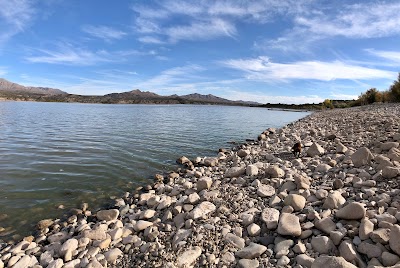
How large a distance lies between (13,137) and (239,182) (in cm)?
2002

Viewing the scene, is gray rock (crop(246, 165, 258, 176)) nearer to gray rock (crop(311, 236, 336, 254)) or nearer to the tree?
gray rock (crop(311, 236, 336, 254))

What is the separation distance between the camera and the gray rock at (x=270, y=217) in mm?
5184

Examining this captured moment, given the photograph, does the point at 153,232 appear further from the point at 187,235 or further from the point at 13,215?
the point at 13,215

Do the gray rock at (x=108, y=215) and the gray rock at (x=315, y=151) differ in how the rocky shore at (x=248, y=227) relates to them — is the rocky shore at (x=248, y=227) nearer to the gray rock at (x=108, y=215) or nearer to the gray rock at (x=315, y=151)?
the gray rock at (x=108, y=215)

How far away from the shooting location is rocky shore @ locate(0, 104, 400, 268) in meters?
4.30

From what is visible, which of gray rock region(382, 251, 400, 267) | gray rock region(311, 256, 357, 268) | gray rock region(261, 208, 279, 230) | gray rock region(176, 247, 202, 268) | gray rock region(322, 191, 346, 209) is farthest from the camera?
gray rock region(322, 191, 346, 209)

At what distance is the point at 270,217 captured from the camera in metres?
5.40

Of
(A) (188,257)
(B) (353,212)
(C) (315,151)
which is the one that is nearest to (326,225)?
(B) (353,212)

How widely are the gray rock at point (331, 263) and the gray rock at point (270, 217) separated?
52.6 inches

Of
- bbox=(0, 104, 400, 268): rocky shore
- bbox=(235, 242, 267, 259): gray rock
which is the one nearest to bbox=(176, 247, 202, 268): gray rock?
bbox=(0, 104, 400, 268): rocky shore

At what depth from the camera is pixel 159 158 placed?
47.4 feet

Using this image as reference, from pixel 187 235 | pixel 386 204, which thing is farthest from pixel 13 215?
pixel 386 204

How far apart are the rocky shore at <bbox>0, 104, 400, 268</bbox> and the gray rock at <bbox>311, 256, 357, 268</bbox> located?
0.05ft

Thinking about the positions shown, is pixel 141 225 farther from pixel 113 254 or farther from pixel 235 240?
pixel 235 240
